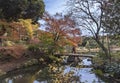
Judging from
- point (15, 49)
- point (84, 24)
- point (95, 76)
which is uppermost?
point (84, 24)

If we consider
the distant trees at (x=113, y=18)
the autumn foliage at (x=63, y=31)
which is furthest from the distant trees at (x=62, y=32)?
the distant trees at (x=113, y=18)

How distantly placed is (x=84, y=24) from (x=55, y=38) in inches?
296

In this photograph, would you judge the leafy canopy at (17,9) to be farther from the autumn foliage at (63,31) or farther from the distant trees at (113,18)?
the distant trees at (113,18)

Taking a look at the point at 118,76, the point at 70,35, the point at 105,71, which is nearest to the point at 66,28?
the point at 70,35

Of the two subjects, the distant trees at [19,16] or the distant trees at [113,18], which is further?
the distant trees at [19,16]

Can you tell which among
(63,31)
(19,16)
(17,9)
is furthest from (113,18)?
(19,16)

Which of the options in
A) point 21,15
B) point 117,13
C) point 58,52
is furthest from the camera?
point 21,15

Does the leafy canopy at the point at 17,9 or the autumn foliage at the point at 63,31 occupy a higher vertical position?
the leafy canopy at the point at 17,9

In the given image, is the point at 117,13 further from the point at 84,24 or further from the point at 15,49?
the point at 15,49

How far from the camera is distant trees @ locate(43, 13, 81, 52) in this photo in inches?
1154

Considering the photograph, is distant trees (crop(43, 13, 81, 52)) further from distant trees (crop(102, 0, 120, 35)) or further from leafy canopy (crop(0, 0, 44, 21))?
distant trees (crop(102, 0, 120, 35))

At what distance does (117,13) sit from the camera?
16.1m

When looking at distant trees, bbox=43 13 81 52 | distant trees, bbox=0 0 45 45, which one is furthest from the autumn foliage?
distant trees, bbox=0 0 45 45

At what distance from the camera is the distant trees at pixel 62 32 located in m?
29.3
